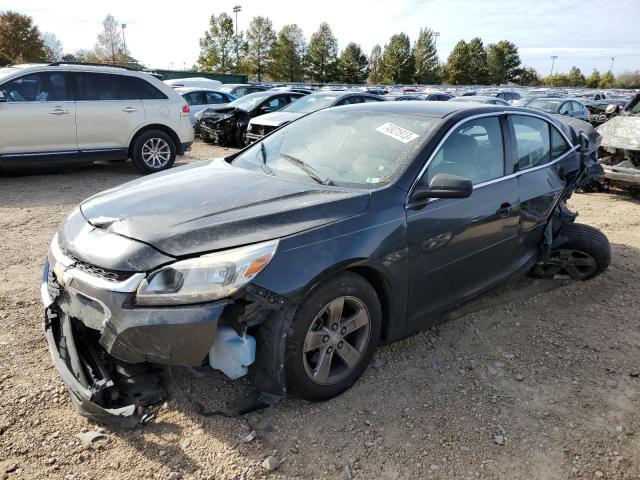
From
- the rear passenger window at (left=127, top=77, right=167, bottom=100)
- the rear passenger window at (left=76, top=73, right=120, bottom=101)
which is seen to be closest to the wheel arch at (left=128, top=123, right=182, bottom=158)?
the rear passenger window at (left=127, top=77, right=167, bottom=100)

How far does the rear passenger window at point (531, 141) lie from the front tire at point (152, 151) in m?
6.79

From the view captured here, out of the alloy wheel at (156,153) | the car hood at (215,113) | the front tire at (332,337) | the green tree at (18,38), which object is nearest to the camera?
the front tire at (332,337)

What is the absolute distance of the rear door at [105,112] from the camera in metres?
8.20

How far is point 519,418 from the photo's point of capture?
9.30ft

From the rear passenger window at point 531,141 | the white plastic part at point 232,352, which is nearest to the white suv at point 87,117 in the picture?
the rear passenger window at point 531,141

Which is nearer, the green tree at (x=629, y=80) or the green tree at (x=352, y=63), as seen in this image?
the green tree at (x=352, y=63)

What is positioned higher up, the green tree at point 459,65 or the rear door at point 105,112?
the green tree at point 459,65

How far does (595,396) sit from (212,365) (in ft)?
7.58

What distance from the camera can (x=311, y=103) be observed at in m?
11.8

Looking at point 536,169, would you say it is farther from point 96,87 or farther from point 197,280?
point 96,87

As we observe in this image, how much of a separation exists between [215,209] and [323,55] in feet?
246

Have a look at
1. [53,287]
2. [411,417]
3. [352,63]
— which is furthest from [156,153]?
[352,63]

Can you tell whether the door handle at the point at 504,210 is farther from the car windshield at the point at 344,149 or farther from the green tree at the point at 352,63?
the green tree at the point at 352,63

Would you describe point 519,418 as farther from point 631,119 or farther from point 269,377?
point 631,119
